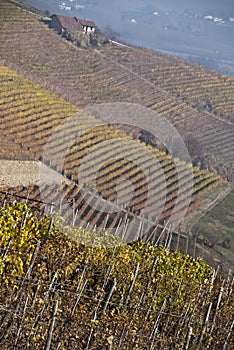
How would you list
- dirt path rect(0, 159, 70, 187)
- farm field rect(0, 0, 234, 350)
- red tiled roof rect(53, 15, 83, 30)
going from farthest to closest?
1. red tiled roof rect(53, 15, 83, 30)
2. dirt path rect(0, 159, 70, 187)
3. farm field rect(0, 0, 234, 350)

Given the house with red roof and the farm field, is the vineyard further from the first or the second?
the house with red roof

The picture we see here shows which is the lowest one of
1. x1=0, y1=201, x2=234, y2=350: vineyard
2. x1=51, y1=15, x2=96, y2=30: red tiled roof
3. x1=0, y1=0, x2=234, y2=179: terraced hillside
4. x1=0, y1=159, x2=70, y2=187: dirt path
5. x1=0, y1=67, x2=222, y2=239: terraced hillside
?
x1=0, y1=0, x2=234, y2=179: terraced hillside

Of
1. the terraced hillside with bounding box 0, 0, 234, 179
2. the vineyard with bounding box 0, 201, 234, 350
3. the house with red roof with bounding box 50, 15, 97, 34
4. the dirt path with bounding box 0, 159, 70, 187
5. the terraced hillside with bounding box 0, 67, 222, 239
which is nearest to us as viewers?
the vineyard with bounding box 0, 201, 234, 350

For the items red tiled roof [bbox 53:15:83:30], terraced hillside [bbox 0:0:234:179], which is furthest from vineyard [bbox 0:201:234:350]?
red tiled roof [bbox 53:15:83:30]

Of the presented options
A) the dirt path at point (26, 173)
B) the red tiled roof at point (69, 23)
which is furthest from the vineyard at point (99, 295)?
the red tiled roof at point (69, 23)

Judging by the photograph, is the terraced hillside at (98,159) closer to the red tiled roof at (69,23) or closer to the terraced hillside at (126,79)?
the terraced hillside at (126,79)

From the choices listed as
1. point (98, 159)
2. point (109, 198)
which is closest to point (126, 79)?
point (98, 159)

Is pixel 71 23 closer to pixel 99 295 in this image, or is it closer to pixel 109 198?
pixel 109 198
